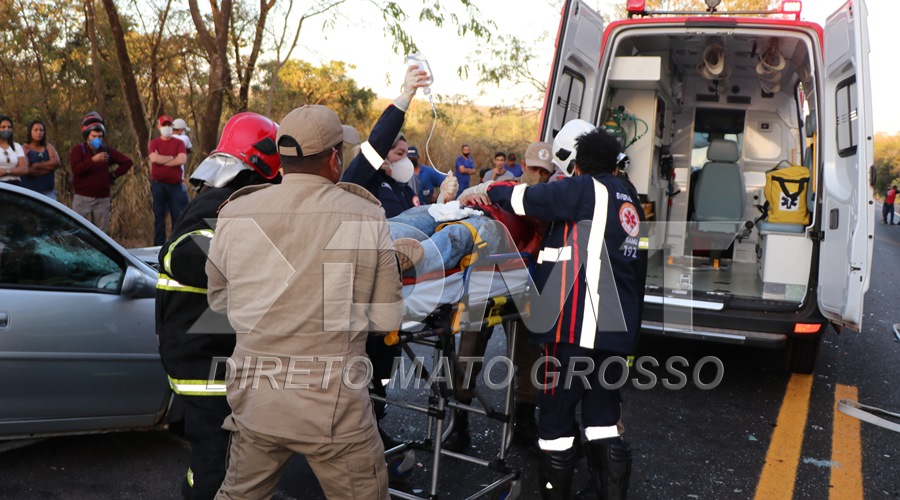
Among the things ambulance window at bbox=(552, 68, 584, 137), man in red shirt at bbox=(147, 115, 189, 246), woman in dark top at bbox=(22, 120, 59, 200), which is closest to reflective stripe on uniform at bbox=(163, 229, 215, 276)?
ambulance window at bbox=(552, 68, 584, 137)

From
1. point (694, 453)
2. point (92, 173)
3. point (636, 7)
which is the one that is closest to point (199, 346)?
point (694, 453)

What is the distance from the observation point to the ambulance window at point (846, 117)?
4711 mm

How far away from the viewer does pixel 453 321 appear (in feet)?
10.2

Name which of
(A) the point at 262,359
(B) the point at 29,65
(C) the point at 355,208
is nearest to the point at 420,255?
(C) the point at 355,208

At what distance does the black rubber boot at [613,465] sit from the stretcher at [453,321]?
398 millimetres

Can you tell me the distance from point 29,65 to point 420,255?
39.4 feet

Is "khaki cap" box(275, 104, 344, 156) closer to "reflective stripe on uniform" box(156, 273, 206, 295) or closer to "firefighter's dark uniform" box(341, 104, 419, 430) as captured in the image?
"reflective stripe on uniform" box(156, 273, 206, 295)

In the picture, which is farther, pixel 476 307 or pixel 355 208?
pixel 476 307

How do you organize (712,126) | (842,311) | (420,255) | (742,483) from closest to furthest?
(420,255) < (742,483) < (842,311) < (712,126)

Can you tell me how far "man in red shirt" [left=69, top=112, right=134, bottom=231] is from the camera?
8.12m

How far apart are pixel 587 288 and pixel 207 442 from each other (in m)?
1.65

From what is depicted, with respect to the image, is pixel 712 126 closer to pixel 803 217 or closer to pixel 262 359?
pixel 803 217

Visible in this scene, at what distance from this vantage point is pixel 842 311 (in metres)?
4.60

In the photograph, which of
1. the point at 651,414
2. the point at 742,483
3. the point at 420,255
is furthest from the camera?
the point at 651,414
